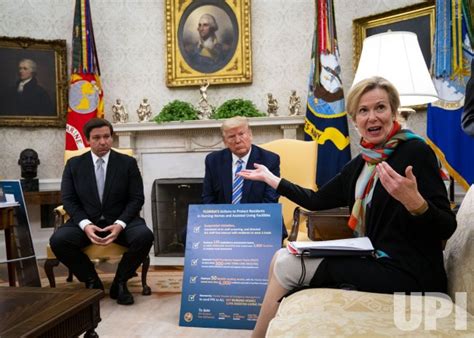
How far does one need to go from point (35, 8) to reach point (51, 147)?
1661 mm

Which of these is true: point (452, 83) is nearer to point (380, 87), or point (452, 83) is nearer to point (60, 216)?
point (380, 87)

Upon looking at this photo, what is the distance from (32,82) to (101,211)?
2548mm

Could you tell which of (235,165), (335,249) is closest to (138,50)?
(235,165)

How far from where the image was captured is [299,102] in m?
4.97

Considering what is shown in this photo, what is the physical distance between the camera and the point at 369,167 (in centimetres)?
190

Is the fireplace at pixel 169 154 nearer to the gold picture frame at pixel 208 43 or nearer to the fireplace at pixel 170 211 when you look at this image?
the fireplace at pixel 170 211

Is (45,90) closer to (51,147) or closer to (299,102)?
(51,147)

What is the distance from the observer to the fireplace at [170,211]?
5242 mm

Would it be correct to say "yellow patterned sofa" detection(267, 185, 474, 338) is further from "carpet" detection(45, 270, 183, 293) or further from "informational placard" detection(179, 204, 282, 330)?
"carpet" detection(45, 270, 183, 293)

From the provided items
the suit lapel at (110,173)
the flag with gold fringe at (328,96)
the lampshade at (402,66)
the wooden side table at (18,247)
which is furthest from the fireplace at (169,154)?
→ the lampshade at (402,66)

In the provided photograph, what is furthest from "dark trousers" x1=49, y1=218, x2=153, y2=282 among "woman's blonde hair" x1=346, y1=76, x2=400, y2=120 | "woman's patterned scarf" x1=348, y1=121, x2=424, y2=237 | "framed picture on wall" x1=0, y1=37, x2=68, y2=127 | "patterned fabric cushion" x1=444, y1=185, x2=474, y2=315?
"framed picture on wall" x1=0, y1=37, x2=68, y2=127

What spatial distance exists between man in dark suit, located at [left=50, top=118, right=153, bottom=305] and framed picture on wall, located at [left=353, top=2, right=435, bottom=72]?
2749 millimetres

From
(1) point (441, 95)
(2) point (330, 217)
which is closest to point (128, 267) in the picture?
(2) point (330, 217)

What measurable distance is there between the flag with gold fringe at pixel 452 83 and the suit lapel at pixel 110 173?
8.21 feet
